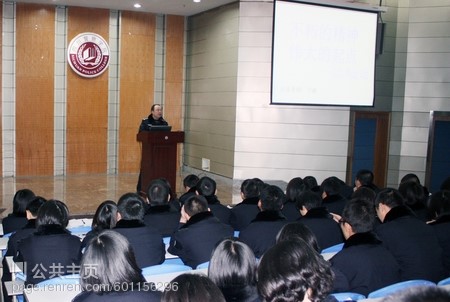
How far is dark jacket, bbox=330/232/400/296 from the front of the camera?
112 inches

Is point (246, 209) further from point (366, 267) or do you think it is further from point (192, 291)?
point (192, 291)

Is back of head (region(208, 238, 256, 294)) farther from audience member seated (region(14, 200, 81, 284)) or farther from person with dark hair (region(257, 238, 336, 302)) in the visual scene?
audience member seated (region(14, 200, 81, 284))

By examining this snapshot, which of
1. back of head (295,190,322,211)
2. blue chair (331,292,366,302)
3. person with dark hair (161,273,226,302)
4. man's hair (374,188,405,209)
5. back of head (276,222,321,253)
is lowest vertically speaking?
blue chair (331,292,366,302)

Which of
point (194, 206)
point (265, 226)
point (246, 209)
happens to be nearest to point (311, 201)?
point (265, 226)

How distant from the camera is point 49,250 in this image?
9.98ft

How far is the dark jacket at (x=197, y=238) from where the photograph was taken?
3365mm

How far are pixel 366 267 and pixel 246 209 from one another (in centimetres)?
196

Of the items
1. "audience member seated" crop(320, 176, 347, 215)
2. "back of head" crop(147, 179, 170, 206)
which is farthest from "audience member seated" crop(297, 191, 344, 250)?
"back of head" crop(147, 179, 170, 206)

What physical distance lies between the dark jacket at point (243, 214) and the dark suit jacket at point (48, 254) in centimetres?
190

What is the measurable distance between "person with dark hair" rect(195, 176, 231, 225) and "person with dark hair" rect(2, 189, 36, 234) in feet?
5.32

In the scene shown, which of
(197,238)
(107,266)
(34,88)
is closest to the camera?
(107,266)

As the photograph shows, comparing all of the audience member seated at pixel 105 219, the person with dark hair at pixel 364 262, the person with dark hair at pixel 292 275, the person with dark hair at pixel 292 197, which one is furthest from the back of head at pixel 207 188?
the person with dark hair at pixel 292 275

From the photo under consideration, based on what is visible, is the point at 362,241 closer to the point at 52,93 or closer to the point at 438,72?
the point at 438,72

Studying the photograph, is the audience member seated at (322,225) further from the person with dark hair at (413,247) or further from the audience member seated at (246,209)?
the audience member seated at (246,209)
